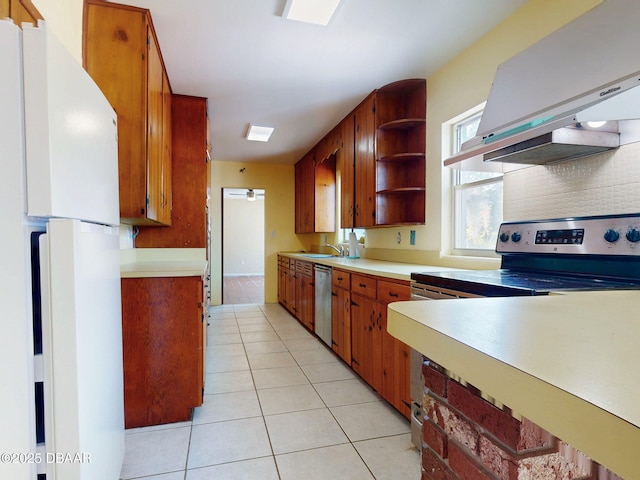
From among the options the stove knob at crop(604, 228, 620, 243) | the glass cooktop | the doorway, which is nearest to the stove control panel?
the stove knob at crop(604, 228, 620, 243)

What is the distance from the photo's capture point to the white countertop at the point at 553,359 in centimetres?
29

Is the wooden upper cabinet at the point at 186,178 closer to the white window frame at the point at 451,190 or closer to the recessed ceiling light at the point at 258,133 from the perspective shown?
the recessed ceiling light at the point at 258,133

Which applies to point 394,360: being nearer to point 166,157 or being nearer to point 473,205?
point 473,205

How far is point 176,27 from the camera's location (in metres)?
2.13

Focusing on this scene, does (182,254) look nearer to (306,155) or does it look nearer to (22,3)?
(22,3)

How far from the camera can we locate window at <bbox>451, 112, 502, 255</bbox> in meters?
2.28

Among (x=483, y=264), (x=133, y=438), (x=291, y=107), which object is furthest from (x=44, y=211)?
(x=291, y=107)

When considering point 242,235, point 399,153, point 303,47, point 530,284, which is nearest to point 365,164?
point 399,153

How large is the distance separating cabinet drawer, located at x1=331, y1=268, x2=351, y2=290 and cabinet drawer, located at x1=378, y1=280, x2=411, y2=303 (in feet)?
1.89

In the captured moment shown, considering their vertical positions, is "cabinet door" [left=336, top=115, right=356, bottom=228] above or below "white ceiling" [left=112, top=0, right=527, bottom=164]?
below

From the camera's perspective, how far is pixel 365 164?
321 cm

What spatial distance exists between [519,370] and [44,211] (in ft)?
3.30

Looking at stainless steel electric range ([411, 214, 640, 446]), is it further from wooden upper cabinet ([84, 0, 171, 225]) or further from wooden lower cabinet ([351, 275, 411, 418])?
wooden upper cabinet ([84, 0, 171, 225])

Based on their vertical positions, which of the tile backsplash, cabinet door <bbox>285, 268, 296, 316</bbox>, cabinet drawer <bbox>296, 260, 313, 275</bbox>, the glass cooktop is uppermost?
the tile backsplash
